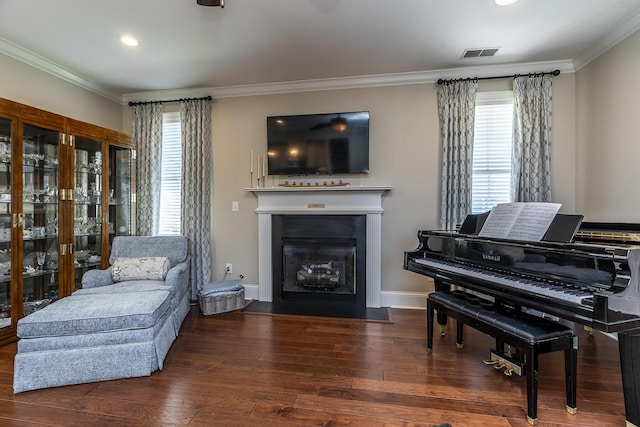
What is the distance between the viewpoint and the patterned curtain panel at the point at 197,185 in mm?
3586

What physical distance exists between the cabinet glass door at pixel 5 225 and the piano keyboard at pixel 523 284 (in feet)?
11.7

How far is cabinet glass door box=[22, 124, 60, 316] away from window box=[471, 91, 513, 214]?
4298 mm

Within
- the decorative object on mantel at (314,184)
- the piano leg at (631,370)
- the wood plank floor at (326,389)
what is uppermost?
the decorative object on mantel at (314,184)

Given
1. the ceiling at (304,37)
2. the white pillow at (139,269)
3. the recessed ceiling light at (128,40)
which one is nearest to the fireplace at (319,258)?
the white pillow at (139,269)

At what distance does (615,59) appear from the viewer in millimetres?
2586

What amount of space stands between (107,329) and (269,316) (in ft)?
4.84

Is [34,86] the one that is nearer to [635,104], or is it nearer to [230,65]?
[230,65]

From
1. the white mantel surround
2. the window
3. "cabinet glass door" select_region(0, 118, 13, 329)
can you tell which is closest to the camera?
"cabinet glass door" select_region(0, 118, 13, 329)

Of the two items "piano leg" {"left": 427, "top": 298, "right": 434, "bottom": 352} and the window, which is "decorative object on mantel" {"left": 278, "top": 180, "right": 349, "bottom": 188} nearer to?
the window

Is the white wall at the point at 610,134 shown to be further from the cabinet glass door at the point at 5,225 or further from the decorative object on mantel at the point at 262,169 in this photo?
the cabinet glass door at the point at 5,225

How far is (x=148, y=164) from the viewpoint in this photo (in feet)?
12.2

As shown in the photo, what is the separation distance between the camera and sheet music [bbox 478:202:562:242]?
1.97 m

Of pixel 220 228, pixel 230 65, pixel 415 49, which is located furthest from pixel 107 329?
pixel 415 49

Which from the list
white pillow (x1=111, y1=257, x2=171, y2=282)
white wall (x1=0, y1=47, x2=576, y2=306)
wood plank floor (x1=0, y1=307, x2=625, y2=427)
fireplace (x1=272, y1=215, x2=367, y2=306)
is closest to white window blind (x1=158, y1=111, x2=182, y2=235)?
white wall (x1=0, y1=47, x2=576, y2=306)
